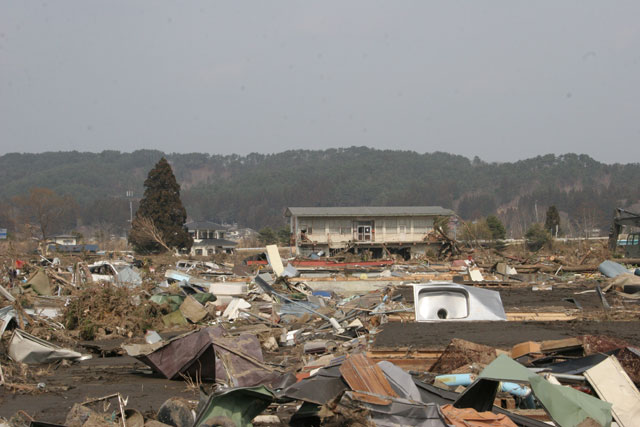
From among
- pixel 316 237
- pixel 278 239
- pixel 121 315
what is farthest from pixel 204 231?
pixel 121 315

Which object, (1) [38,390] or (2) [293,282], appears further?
(2) [293,282]

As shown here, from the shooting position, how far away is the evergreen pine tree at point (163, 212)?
5150 centimetres

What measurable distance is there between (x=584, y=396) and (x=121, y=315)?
11.5 meters

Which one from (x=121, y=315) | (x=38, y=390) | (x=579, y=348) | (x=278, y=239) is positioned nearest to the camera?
(x=579, y=348)

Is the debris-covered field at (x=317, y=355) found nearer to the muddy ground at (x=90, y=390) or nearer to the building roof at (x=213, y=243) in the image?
the muddy ground at (x=90, y=390)

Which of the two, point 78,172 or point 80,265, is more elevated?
point 78,172

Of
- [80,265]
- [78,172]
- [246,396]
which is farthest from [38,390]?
[78,172]

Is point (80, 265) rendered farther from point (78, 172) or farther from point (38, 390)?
point (78, 172)

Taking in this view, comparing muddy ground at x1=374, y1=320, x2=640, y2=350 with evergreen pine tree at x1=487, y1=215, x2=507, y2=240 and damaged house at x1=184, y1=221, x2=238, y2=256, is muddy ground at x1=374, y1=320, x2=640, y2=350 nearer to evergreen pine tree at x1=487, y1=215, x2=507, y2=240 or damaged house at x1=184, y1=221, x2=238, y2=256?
evergreen pine tree at x1=487, y1=215, x2=507, y2=240

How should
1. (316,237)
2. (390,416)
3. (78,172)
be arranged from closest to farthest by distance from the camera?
(390,416) → (316,237) → (78,172)

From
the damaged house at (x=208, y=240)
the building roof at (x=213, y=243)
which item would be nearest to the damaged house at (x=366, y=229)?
the damaged house at (x=208, y=240)

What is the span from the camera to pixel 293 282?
71.3 feet

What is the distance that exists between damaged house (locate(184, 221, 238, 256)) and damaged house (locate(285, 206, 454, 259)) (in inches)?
668

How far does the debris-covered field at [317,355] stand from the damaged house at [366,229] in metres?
33.7
